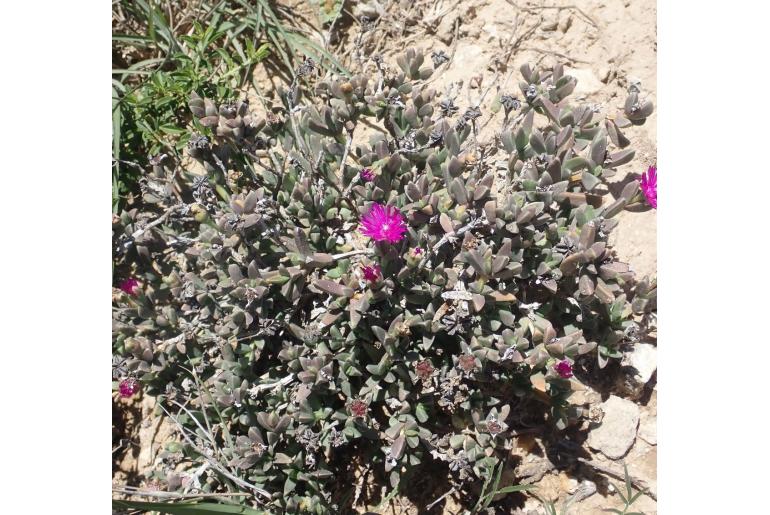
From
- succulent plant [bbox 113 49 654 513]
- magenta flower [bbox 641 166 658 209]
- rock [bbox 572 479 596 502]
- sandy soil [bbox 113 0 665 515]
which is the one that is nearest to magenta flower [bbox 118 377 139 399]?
succulent plant [bbox 113 49 654 513]

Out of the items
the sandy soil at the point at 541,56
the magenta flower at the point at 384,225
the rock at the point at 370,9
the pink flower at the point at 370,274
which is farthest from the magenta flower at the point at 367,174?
the rock at the point at 370,9

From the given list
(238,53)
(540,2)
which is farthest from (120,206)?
(540,2)

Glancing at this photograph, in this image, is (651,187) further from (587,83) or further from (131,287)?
(131,287)

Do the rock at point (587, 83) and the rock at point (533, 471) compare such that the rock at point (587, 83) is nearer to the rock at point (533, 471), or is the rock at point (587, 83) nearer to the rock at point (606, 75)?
the rock at point (606, 75)

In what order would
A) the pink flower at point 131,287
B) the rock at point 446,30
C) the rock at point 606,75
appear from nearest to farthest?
the pink flower at point 131,287, the rock at point 606,75, the rock at point 446,30

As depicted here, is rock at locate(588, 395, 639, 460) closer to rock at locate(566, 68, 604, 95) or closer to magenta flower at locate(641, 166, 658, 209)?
magenta flower at locate(641, 166, 658, 209)

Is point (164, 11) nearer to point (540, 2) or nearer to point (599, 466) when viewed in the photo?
point (540, 2)

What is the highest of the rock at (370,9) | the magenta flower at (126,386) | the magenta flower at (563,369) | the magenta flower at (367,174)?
the rock at (370,9)
